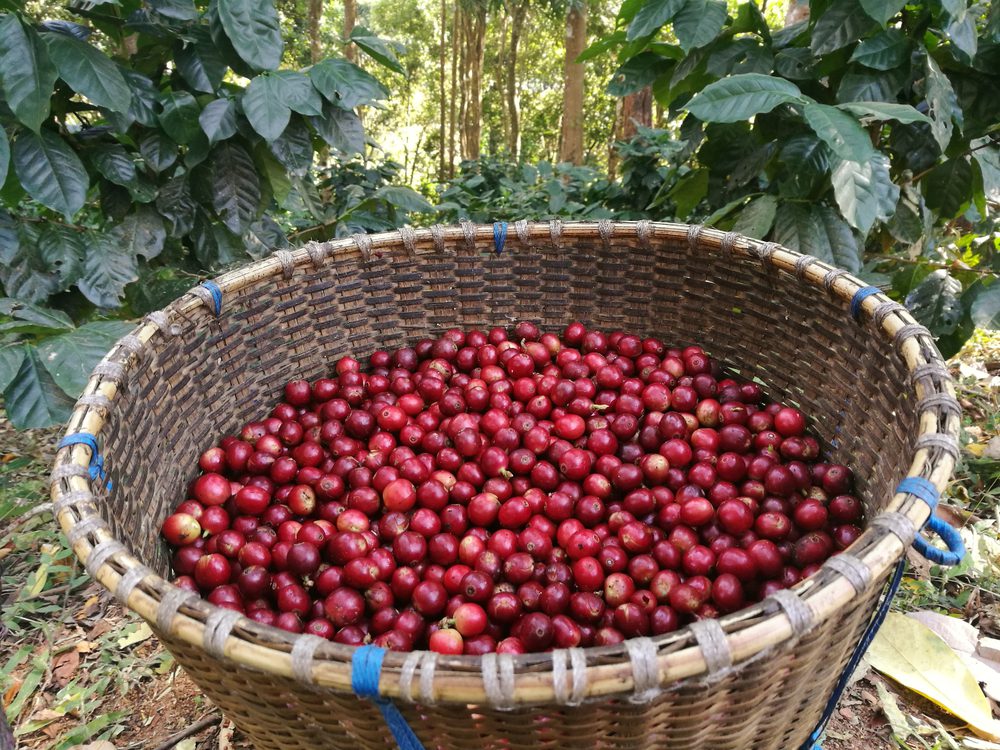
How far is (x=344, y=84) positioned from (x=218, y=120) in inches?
15.7

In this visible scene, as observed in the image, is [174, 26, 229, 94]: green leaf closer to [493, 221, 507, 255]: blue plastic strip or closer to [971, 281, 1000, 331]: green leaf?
[493, 221, 507, 255]: blue plastic strip

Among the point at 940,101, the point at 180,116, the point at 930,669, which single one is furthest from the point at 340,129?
the point at 930,669

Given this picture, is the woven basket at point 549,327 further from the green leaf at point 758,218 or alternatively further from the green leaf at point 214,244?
the green leaf at point 214,244

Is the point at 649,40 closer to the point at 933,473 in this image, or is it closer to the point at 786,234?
the point at 786,234

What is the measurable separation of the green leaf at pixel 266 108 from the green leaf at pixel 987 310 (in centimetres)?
221

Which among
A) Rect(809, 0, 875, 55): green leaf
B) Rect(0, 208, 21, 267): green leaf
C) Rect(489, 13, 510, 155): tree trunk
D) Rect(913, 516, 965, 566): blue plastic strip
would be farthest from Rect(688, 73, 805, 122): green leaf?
Rect(489, 13, 510, 155): tree trunk

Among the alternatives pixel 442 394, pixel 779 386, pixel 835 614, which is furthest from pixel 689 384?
pixel 835 614

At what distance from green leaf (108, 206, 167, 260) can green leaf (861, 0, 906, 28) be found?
2364 millimetres

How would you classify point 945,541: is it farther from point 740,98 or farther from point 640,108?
point 640,108

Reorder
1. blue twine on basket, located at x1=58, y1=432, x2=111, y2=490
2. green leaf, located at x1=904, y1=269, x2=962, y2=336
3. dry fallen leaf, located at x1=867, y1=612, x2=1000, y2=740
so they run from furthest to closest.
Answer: green leaf, located at x1=904, y1=269, x2=962, y2=336, dry fallen leaf, located at x1=867, y1=612, x2=1000, y2=740, blue twine on basket, located at x1=58, y1=432, x2=111, y2=490

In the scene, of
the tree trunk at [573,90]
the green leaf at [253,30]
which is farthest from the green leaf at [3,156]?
the tree trunk at [573,90]

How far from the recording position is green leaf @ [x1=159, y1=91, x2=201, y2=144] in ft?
6.91

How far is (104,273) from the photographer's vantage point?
84.2 inches

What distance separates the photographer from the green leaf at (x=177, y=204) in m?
2.31
